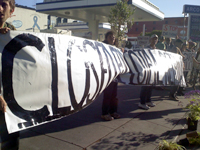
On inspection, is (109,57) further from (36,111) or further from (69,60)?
(36,111)

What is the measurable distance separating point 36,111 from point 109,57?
73.8 inches

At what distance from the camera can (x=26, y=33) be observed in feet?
8.03

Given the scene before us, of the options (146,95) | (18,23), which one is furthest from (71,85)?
(18,23)

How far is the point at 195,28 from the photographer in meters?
20.5

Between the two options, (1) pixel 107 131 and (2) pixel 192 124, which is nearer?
(1) pixel 107 131

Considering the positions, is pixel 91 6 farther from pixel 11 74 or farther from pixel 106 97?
pixel 11 74

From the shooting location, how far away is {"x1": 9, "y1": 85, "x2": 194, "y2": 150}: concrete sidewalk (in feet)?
10.7

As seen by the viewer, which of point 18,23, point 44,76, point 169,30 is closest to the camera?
point 44,76

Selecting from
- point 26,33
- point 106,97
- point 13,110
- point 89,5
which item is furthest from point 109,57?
point 89,5

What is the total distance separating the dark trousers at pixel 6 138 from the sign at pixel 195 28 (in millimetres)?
21644

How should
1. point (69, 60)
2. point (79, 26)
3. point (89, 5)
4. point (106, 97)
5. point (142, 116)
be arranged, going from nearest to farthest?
point (69, 60) → point (106, 97) → point (142, 116) → point (89, 5) → point (79, 26)

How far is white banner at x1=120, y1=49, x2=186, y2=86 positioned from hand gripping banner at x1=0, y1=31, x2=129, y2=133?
135cm

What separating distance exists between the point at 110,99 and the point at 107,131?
2.46 feet

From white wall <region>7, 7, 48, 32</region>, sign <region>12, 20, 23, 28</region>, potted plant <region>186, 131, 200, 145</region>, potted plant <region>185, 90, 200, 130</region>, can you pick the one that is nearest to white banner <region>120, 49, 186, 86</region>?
potted plant <region>185, 90, 200, 130</region>
